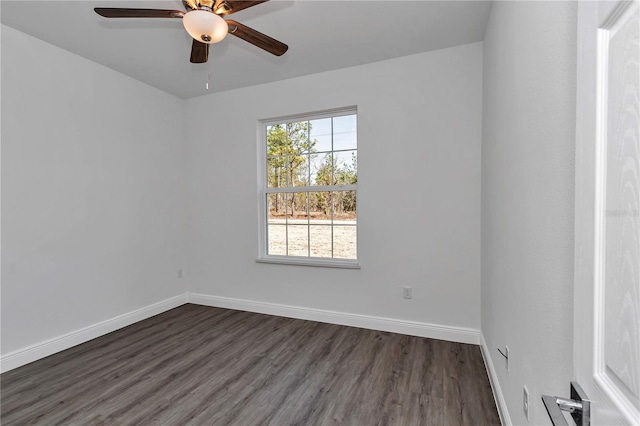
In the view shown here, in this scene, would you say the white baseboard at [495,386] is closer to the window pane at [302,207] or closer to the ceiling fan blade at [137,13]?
the window pane at [302,207]

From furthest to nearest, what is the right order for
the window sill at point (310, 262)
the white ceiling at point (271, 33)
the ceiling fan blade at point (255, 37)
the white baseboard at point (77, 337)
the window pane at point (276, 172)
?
the window pane at point (276, 172), the window sill at point (310, 262), the white baseboard at point (77, 337), the white ceiling at point (271, 33), the ceiling fan blade at point (255, 37)

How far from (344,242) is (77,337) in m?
2.74

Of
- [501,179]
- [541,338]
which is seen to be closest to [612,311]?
[541,338]

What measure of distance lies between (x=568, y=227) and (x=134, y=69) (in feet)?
12.7

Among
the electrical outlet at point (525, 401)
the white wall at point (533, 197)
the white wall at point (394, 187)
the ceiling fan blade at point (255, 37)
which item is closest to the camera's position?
the white wall at point (533, 197)

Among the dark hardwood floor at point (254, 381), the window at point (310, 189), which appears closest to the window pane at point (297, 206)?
the window at point (310, 189)

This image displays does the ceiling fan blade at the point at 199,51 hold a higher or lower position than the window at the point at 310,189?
higher

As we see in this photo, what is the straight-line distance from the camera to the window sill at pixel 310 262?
3266 millimetres

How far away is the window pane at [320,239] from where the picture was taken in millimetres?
3447

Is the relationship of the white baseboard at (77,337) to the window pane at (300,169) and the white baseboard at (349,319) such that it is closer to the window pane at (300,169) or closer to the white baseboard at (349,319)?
the white baseboard at (349,319)

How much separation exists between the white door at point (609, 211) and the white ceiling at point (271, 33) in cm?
202

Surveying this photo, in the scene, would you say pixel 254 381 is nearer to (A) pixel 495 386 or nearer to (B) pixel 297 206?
(A) pixel 495 386

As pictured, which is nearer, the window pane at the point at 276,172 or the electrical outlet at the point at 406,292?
the electrical outlet at the point at 406,292

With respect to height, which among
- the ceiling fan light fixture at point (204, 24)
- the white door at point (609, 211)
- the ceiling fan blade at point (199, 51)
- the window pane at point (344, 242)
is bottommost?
the window pane at point (344, 242)
